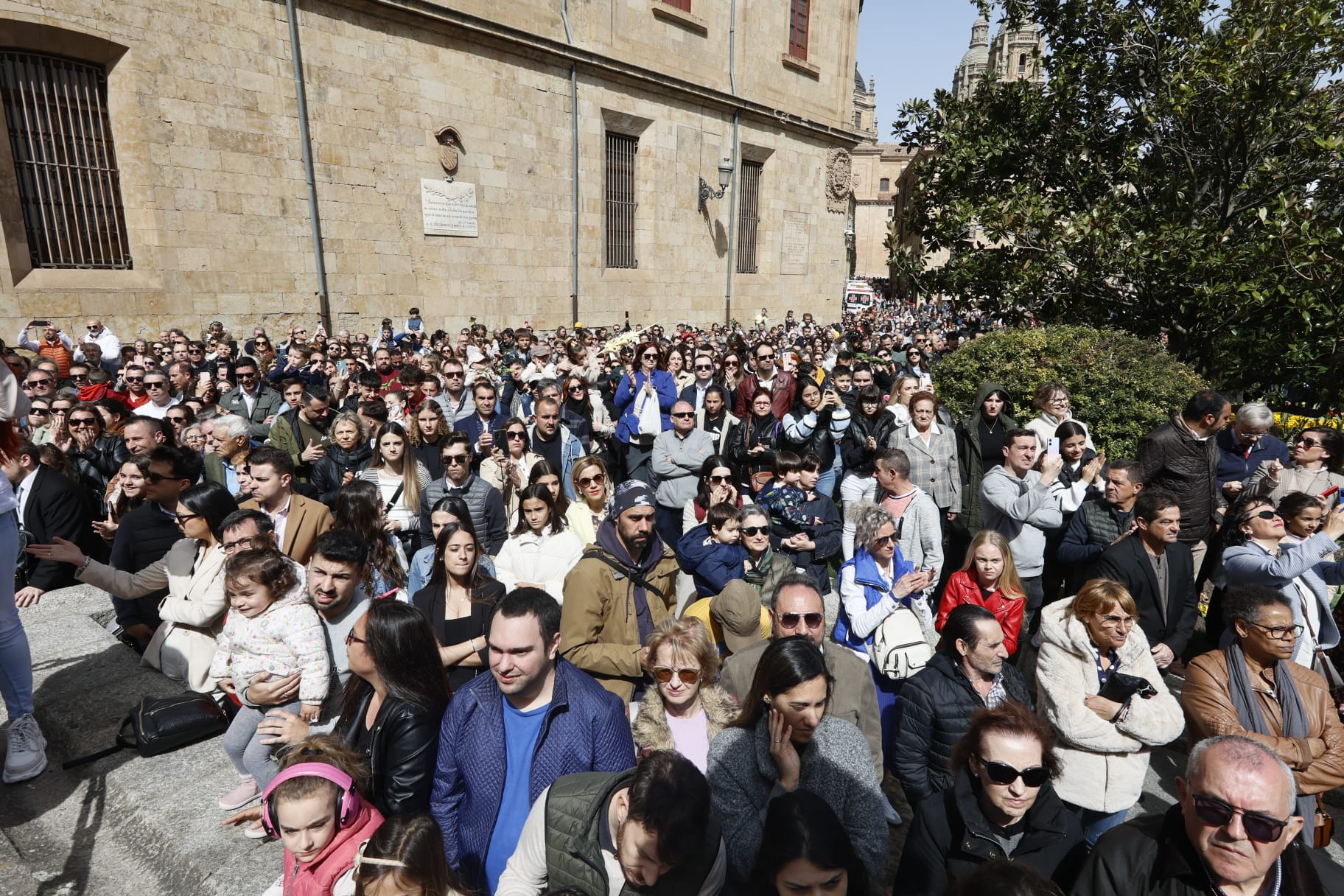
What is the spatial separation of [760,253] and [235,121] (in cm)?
1551

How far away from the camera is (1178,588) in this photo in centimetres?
387

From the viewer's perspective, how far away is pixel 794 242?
24.6 meters

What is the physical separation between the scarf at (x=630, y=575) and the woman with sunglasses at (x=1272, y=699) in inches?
94.4

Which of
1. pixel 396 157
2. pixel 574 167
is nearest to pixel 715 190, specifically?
pixel 574 167

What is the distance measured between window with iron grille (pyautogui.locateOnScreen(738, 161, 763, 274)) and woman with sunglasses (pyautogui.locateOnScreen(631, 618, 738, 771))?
21365 mm

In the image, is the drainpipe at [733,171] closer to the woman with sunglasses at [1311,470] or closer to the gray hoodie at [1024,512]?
the woman with sunglasses at [1311,470]

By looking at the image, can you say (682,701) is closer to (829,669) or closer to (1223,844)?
(829,669)

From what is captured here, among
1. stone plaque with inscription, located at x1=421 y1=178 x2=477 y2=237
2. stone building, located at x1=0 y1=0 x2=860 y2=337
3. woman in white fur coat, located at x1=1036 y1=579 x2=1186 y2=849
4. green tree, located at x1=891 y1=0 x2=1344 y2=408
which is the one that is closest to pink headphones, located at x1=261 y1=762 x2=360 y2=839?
woman in white fur coat, located at x1=1036 y1=579 x2=1186 y2=849

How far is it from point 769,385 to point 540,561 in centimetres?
431

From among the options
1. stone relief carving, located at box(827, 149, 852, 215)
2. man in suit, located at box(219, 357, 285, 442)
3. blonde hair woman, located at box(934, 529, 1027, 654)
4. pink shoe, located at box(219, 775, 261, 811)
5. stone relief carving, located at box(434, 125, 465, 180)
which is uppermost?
stone relief carving, located at box(827, 149, 852, 215)

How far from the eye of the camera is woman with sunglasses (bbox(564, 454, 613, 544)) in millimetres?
4559

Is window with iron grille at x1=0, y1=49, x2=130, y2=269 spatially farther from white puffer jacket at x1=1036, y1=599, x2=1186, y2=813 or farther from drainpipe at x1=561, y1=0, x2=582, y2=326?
white puffer jacket at x1=1036, y1=599, x2=1186, y2=813

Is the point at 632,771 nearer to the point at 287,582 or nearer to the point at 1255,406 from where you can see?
the point at 287,582

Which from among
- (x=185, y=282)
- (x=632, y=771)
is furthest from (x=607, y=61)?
(x=632, y=771)
